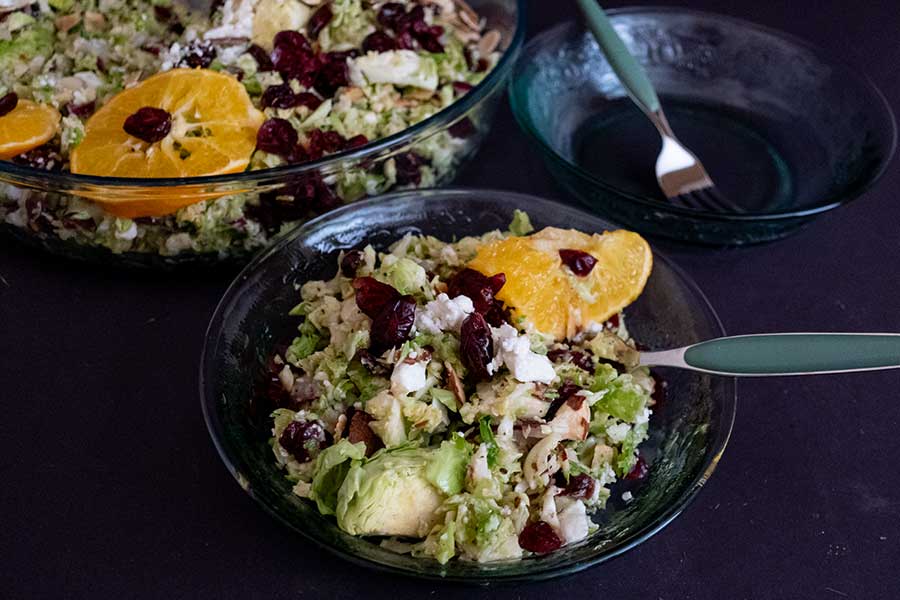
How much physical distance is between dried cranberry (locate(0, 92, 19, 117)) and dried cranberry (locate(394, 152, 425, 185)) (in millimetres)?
799

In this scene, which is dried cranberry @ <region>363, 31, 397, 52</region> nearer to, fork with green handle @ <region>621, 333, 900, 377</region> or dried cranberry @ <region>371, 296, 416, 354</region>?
dried cranberry @ <region>371, 296, 416, 354</region>

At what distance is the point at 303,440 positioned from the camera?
1.47 metres

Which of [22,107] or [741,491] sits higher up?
[22,107]

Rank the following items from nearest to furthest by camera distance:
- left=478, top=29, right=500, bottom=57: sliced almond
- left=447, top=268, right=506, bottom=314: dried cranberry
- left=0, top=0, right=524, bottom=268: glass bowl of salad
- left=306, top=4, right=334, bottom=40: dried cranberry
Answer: left=447, top=268, right=506, bottom=314: dried cranberry, left=0, top=0, right=524, bottom=268: glass bowl of salad, left=306, top=4, right=334, bottom=40: dried cranberry, left=478, top=29, right=500, bottom=57: sliced almond

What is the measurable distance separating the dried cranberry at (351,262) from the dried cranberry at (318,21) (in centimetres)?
68

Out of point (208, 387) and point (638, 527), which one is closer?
point (638, 527)

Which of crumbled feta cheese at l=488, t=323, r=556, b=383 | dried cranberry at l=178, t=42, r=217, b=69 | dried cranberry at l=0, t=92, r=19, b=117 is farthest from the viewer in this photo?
dried cranberry at l=178, t=42, r=217, b=69

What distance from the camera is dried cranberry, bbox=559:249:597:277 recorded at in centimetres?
168

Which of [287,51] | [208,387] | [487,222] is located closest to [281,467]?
[208,387]

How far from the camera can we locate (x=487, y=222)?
1917mm

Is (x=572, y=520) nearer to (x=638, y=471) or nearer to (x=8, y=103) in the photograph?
(x=638, y=471)

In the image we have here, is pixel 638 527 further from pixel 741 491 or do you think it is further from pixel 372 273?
pixel 372 273

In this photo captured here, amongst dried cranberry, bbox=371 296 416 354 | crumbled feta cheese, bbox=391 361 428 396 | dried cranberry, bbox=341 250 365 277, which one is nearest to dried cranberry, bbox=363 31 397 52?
dried cranberry, bbox=341 250 365 277

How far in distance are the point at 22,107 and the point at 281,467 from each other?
1011 mm
